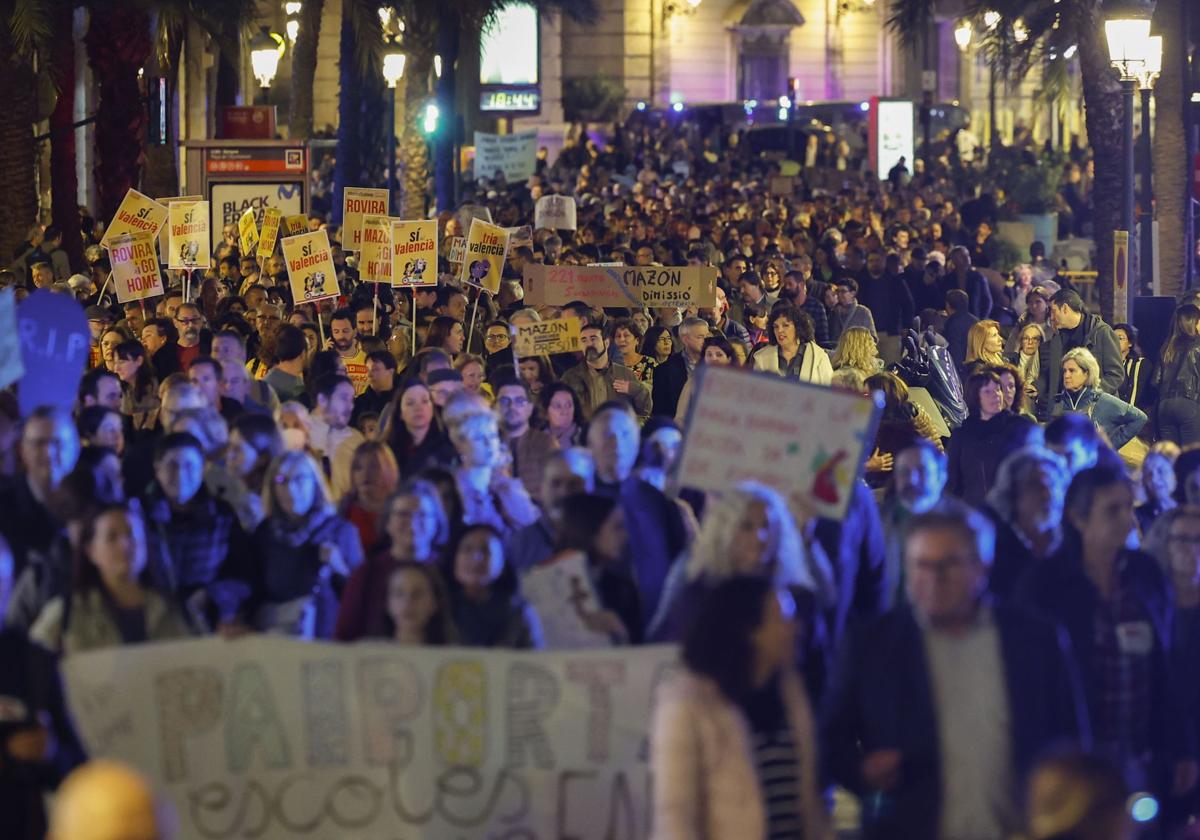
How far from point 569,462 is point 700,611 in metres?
2.80

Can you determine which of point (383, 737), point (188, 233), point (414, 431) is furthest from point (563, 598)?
point (188, 233)

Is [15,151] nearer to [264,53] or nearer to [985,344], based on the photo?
[985,344]

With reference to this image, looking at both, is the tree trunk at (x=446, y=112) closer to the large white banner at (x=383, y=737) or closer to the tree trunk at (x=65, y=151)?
the tree trunk at (x=65, y=151)

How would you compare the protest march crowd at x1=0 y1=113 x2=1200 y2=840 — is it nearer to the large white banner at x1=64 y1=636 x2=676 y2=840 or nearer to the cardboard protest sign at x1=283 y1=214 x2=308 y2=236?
the large white banner at x1=64 y1=636 x2=676 y2=840

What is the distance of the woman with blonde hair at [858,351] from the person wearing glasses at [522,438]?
269 cm

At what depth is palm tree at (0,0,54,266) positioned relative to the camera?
853 inches

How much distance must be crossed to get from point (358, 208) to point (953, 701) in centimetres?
1510

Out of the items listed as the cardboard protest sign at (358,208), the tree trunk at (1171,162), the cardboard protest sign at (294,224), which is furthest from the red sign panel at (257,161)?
the tree trunk at (1171,162)

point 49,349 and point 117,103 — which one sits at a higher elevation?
point 117,103

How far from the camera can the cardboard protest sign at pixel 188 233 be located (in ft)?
65.2

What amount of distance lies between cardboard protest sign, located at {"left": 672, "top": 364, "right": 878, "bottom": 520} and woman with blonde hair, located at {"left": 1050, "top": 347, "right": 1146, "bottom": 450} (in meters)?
5.41


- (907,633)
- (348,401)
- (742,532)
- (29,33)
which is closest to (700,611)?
(907,633)

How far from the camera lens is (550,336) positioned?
14672mm

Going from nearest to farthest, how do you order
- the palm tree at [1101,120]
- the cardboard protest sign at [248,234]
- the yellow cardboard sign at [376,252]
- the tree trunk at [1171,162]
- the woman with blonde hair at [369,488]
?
the woman with blonde hair at [369,488] < the yellow cardboard sign at [376,252] < the palm tree at [1101,120] < the tree trunk at [1171,162] < the cardboard protest sign at [248,234]
